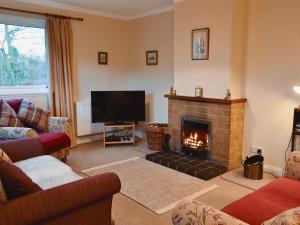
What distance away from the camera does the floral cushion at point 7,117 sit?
3.65m

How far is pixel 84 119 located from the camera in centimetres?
504

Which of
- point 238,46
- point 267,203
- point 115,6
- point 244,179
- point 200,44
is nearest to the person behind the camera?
point 267,203

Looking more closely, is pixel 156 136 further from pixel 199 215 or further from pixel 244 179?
pixel 199 215

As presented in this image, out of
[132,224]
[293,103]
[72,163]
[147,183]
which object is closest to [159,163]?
[147,183]

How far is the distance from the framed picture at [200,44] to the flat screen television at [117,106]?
4.66ft

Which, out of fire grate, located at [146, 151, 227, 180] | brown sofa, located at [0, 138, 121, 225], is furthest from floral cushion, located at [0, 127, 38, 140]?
fire grate, located at [146, 151, 227, 180]

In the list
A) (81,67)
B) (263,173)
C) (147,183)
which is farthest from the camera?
(81,67)

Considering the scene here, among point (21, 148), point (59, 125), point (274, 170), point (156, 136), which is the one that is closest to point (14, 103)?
point (59, 125)

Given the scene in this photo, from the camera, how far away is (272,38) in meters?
3.36

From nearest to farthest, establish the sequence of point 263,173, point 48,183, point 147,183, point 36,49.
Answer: point 48,183 → point 147,183 → point 263,173 → point 36,49

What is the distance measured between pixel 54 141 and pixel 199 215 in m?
2.76

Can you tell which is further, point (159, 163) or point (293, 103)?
point (159, 163)

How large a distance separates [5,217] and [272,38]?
343 cm

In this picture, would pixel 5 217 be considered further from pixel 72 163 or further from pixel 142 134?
pixel 142 134
